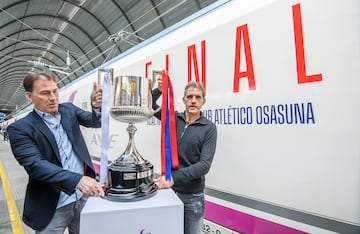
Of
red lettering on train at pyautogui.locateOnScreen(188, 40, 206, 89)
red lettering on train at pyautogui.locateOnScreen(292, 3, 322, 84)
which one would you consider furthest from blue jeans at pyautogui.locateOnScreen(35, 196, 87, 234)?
red lettering on train at pyautogui.locateOnScreen(292, 3, 322, 84)

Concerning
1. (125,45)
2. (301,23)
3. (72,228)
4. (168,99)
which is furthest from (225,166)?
(125,45)

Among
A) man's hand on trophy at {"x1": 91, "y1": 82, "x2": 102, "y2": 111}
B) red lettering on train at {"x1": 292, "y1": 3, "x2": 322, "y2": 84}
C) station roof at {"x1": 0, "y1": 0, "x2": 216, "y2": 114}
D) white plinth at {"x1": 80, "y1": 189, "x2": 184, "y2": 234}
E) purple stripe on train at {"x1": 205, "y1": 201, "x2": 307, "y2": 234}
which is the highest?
station roof at {"x1": 0, "y1": 0, "x2": 216, "y2": 114}

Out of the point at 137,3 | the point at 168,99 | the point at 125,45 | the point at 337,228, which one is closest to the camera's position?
the point at 337,228

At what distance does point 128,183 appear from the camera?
2.99 feet

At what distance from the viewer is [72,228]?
1.27m

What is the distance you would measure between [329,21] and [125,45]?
8435 mm

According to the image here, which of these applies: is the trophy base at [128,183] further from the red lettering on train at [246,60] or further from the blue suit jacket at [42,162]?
the red lettering on train at [246,60]

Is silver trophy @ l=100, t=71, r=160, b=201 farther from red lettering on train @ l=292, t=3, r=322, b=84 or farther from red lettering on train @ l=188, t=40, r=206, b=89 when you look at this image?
red lettering on train @ l=292, t=3, r=322, b=84

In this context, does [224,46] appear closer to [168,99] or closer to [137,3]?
[168,99]

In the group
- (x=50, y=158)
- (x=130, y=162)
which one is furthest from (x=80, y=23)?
(x=130, y=162)

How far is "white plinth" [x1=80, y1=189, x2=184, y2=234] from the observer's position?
0.76 meters

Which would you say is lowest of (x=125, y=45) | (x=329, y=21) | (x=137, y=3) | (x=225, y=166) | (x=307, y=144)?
(x=225, y=166)

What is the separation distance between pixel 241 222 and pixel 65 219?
97 cm

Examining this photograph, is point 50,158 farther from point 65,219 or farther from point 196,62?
point 196,62
